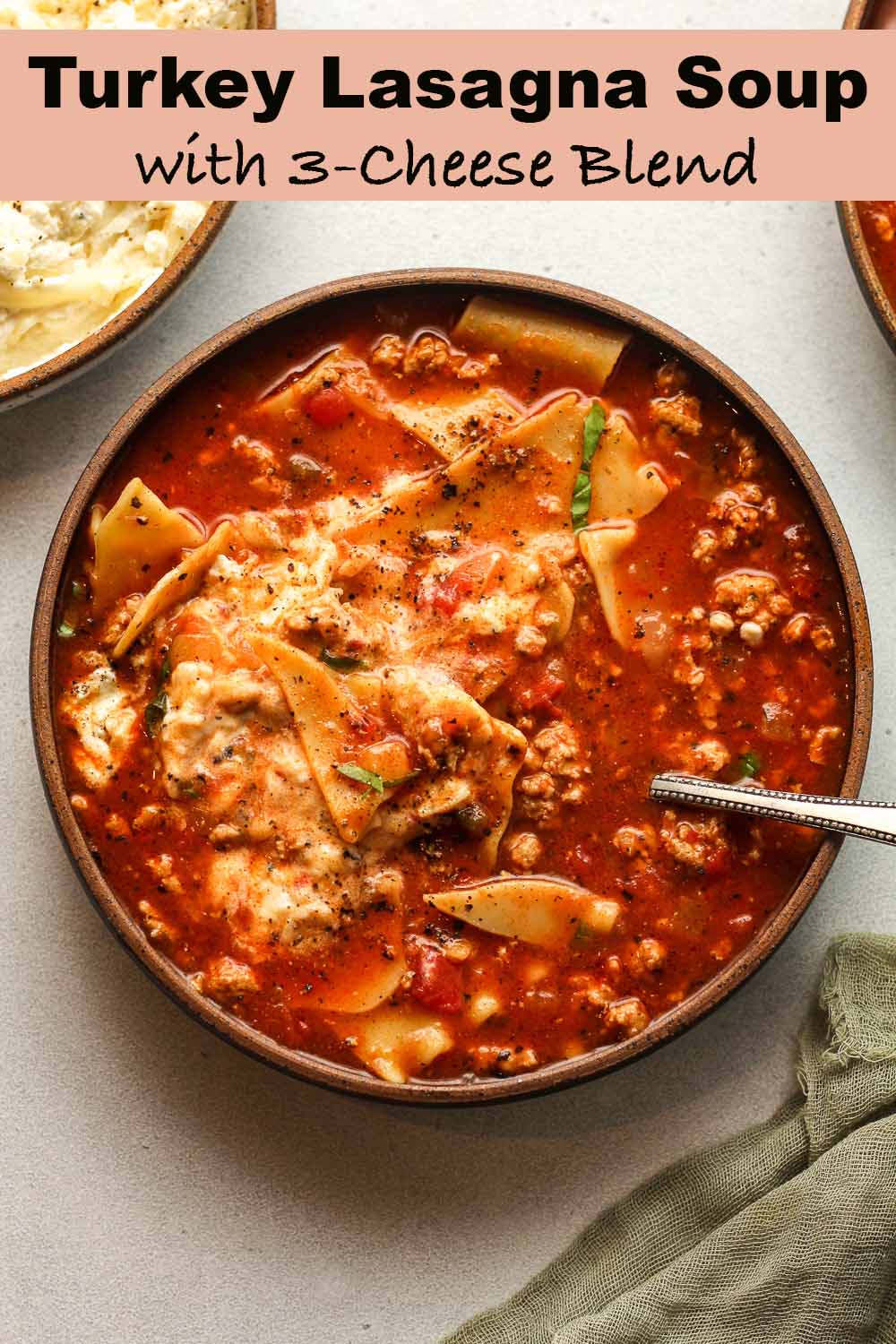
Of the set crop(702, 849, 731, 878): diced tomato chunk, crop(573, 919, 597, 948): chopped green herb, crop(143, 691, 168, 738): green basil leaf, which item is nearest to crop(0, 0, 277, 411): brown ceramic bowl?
crop(143, 691, 168, 738): green basil leaf

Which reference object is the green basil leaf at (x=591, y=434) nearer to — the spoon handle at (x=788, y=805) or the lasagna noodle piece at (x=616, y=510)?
the lasagna noodle piece at (x=616, y=510)

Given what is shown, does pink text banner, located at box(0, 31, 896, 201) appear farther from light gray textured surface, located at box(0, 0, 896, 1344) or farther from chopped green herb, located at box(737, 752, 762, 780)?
chopped green herb, located at box(737, 752, 762, 780)

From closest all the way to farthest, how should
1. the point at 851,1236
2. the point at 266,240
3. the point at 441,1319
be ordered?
the point at 851,1236, the point at 441,1319, the point at 266,240

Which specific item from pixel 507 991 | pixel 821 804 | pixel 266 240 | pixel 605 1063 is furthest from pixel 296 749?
pixel 266 240

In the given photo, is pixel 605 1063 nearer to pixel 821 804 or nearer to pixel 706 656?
pixel 821 804

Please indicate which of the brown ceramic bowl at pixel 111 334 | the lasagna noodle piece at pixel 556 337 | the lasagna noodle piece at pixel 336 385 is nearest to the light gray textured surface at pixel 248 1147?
the brown ceramic bowl at pixel 111 334

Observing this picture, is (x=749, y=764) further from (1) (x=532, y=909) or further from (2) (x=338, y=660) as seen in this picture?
(2) (x=338, y=660)

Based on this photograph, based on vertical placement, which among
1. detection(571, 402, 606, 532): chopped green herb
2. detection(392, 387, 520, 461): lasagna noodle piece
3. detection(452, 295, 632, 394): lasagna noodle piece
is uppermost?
detection(452, 295, 632, 394): lasagna noodle piece

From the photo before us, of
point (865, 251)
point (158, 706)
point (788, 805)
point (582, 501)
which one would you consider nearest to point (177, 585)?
point (158, 706)
